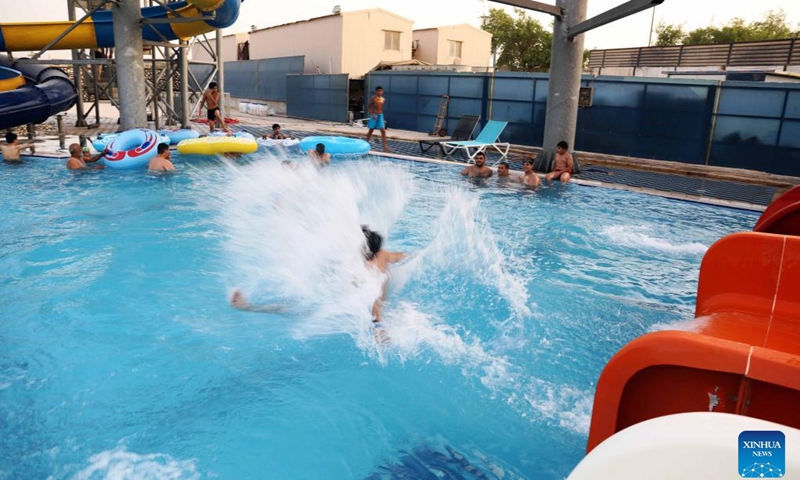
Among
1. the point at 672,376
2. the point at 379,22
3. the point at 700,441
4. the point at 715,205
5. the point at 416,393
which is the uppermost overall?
the point at 379,22

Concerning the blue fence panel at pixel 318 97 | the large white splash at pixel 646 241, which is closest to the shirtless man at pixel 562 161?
the large white splash at pixel 646 241

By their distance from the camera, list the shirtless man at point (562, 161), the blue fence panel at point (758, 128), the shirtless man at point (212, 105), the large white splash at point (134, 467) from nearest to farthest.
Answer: the large white splash at point (134, 467) < the shirtless man at point (562, 161) < the blue fence panel at point (758, 128) < the shirtless man at point (212, 105)

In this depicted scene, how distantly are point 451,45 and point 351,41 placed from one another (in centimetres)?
747

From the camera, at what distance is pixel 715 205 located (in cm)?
919

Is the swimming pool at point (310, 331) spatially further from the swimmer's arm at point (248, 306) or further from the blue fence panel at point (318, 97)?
the blue fence panel at point (318, 97)

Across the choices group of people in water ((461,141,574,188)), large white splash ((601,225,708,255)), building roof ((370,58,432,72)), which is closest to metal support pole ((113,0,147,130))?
group of people in water ((461,141,574,188))

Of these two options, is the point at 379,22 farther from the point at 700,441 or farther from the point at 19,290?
the point at 700,441

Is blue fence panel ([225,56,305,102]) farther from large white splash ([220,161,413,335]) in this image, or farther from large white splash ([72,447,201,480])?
large white splash ([72,447,201,480])

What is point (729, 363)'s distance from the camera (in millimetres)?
1497

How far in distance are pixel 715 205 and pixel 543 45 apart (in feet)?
122

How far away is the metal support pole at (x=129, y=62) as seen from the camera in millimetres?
12406

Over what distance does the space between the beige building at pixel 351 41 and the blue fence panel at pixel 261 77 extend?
1205 mm

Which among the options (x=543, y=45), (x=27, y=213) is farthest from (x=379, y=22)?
(x=27, y=213)

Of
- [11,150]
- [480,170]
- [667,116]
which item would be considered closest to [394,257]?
[480,170]
